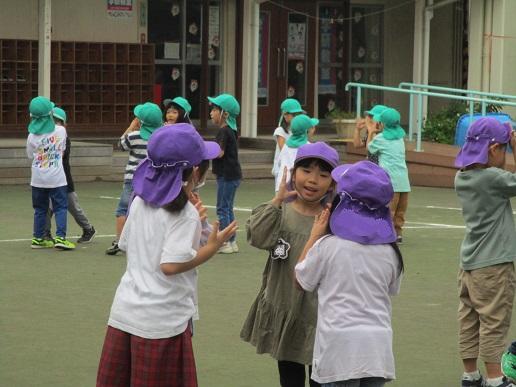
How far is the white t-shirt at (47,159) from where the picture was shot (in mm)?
12711

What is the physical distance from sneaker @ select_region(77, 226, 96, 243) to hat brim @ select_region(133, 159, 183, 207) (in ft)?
25.3

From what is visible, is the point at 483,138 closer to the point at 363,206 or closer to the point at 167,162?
the point at 363,206

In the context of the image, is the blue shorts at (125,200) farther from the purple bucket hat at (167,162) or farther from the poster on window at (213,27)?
the poster on window at (213,27)

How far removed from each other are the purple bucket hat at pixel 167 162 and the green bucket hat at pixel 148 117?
6.34m

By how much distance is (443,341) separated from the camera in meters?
9.02

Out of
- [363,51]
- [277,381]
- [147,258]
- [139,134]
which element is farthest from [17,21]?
[147,258]

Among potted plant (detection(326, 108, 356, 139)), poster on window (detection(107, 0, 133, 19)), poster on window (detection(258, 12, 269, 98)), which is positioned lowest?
potted plant (detection(326, 108, 356, 139))

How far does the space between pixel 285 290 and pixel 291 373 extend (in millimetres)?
446

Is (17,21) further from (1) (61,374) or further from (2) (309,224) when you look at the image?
(2) (309,224)

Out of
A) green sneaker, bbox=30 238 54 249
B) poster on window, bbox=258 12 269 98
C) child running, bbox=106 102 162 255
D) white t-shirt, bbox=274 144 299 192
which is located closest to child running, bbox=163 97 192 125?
child running, bbox=106 102 162 255

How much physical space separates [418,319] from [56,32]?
13932 millimetres

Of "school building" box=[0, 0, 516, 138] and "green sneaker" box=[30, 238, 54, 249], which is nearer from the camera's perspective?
"green sneaker" box=[30, 238, 54, 249]

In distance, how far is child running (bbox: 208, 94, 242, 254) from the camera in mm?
12914

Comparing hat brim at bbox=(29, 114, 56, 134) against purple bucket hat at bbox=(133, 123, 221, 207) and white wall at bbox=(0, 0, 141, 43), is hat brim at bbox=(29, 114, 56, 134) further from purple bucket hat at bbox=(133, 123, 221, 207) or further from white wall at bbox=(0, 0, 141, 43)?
white wall at bbox=(0, 0, 141, 43)
